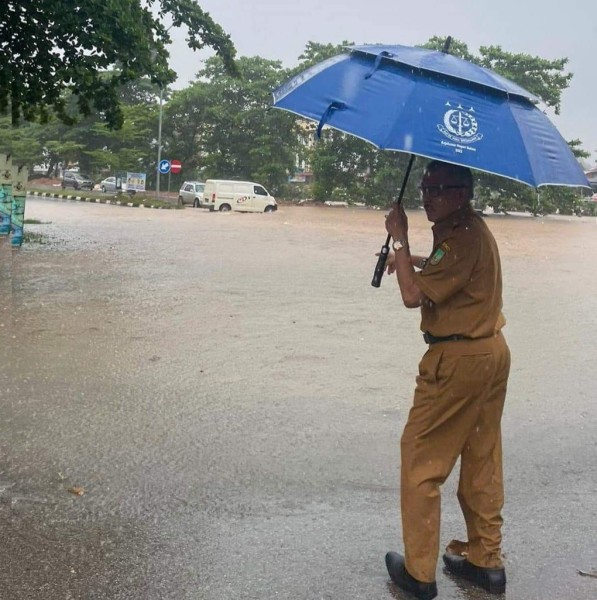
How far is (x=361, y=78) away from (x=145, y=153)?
155ft

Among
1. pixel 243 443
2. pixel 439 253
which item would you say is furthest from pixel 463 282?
pixel 243 443

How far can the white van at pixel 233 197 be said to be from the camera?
36.8m

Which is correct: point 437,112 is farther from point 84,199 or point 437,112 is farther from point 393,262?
point 84,199

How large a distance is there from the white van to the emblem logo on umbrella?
34337 mm

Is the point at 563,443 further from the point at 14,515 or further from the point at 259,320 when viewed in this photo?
the point at 259,320

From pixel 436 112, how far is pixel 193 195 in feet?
126

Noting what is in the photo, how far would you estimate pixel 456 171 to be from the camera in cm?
305

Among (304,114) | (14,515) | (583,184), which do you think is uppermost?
(304,114)

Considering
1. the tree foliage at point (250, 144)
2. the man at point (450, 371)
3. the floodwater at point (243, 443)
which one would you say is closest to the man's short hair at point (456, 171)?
the man at point (450, 371)

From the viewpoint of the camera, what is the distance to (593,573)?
10.9 feet

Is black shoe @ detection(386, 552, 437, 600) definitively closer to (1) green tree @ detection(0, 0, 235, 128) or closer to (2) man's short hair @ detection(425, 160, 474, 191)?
(2) man's short hair @ detection(425, 160, 474, 191)

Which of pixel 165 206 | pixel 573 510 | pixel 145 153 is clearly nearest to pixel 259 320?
pixel 573 510

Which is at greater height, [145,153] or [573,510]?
[145,153]

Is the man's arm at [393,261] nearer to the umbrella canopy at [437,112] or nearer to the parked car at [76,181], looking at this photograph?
the umbrella canopy at [437,112]
